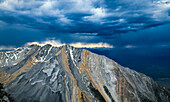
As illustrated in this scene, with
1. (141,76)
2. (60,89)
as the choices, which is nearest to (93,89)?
(60,89)

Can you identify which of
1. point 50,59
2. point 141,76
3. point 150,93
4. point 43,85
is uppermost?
point 50,59

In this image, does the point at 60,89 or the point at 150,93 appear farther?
the point at 150,93

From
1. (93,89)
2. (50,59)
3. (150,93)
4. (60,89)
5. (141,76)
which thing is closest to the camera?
(60,89)

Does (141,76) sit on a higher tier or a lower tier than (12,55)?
lower

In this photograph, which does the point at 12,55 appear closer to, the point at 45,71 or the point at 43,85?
the point at 45,71

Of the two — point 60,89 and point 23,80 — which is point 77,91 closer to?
point 60,89

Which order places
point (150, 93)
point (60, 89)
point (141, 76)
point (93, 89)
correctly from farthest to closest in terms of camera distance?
point (141, 76), point (150, 93), point (93, 89), point (60, 89)
